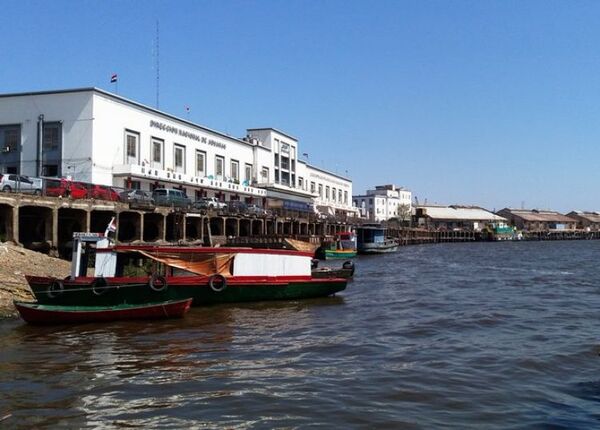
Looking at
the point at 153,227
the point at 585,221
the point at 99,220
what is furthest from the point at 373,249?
the point at 585,221

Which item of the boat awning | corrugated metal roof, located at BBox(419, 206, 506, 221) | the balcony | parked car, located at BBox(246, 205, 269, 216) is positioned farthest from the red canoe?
corrugated metal roof, located at BBox(419, 206, 506, 221)

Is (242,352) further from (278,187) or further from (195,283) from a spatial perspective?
(278,187)

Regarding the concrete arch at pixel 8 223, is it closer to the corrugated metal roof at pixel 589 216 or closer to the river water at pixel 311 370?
the river water at pixel 311 370

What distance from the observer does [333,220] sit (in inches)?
3351

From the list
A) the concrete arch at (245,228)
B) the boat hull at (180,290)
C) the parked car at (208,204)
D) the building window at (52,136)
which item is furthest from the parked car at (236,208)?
the boat hull at (180,290)

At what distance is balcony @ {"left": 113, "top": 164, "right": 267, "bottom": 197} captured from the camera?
4962 centimetres

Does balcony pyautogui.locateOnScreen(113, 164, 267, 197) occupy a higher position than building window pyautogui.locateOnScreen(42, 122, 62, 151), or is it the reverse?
building window pyautogui.locateOnScreen(42, 122, 62, 151)

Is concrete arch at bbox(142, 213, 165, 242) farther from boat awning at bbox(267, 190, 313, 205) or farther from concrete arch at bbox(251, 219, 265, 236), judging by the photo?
boat awning at bbox(267, 190, 313, 205)

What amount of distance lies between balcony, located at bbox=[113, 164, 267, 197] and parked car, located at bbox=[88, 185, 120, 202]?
10531 millimetres

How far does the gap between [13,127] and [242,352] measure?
4381 cm

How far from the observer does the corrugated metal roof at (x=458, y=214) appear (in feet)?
509

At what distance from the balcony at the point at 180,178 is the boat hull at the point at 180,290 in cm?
3081

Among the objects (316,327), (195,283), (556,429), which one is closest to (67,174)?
(195,283)

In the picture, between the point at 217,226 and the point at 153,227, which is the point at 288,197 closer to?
the point at 217,226
